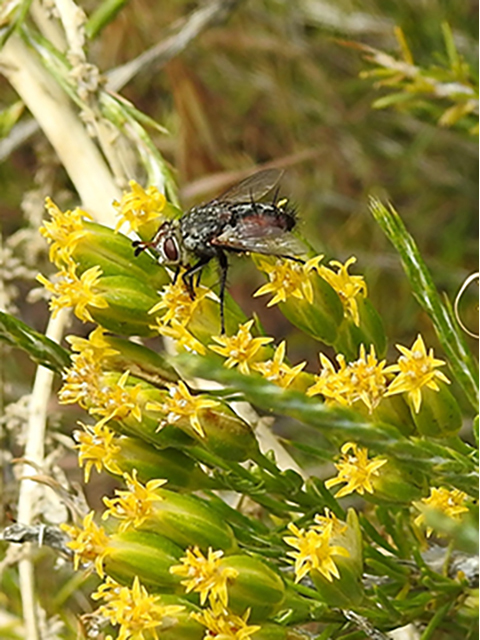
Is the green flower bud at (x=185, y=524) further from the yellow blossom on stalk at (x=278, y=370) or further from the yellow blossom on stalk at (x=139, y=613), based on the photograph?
the yellow blossom on stalk at (x=278, y=370)

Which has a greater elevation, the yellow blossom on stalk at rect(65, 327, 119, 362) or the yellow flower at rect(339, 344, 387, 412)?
the yellow blossom on stalk at rect(65, 327, 119, 362)

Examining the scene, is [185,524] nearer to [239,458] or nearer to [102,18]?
[239,458]

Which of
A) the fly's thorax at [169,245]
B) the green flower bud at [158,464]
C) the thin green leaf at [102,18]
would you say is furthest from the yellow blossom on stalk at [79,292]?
the thin green leaf at [102,18]

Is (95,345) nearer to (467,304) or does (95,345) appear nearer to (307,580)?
(307,580)

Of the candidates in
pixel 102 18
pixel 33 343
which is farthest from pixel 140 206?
pixel 102 18

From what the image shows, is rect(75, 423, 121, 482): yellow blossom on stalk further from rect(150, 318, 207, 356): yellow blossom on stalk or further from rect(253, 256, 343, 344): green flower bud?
rect(253, 256, 343, 344): green flower bud

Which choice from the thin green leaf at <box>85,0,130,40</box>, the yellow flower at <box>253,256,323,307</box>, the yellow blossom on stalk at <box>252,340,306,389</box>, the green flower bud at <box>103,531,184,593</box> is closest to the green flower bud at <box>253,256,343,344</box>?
the yellow flower at <box>253,256,323,307</box>
